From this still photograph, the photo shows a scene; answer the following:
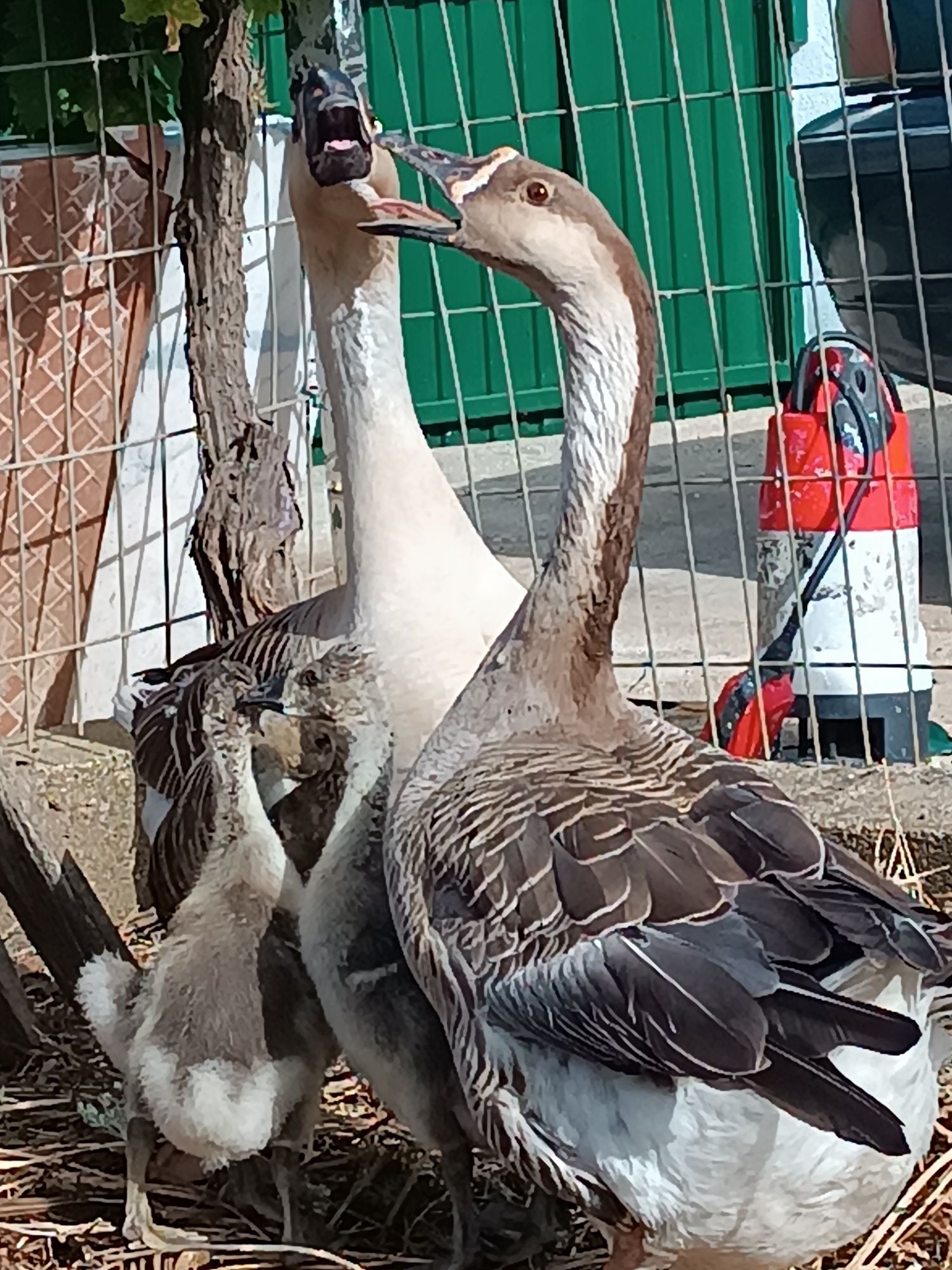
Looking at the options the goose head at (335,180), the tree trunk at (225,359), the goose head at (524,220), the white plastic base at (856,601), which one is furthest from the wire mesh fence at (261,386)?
the goose head at (524,220)

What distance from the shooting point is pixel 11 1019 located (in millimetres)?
3607

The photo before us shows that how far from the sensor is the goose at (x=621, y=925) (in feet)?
7.37

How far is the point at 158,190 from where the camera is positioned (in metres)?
4.64

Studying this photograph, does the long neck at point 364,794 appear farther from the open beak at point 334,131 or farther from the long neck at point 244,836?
the open beak at point 334,131

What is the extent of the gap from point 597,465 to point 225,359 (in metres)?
1.54

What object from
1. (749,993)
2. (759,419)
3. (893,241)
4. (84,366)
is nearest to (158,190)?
(84,366)

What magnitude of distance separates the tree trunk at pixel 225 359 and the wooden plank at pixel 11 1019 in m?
0.89

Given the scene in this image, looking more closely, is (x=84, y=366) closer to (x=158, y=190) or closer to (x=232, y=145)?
(x=158, y=190)

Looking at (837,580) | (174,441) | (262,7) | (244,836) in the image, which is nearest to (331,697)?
(244,836)

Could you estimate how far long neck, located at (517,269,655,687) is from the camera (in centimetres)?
276

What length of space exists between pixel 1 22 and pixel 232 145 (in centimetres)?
72

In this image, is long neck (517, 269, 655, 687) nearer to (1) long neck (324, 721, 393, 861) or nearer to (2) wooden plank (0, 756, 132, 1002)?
(1) long neck (324, 721, 393, 861)

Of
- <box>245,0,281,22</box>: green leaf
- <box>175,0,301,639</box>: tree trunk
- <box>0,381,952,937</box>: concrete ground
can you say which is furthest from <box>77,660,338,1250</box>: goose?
<box>245,0,281,22</box>: green leaf

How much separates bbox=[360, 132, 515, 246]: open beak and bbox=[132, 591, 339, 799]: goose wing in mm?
831
